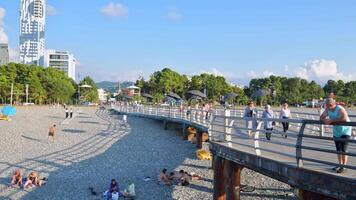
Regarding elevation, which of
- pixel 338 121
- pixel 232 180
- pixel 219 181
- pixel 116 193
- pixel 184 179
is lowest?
pixel 116 193

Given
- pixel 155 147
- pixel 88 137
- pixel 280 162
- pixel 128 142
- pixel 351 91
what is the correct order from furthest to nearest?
pixel 351 91 < pixel 88 137 < pixel 128 142 < pixel 155 147 < pixel 280 162

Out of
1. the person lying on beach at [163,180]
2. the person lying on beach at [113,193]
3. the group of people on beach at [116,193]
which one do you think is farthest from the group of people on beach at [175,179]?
the person lying on beach at [113,193]

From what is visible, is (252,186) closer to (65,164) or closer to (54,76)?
(65,164)

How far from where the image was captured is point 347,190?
588cm

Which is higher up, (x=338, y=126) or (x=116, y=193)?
(x=338, y=126)

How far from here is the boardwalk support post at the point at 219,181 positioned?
1112cm

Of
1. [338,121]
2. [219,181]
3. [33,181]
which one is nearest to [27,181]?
[33,181]

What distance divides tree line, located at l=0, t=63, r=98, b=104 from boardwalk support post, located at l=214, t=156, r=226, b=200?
3897 inches

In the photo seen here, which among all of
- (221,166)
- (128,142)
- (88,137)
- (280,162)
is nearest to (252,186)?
(221,166)

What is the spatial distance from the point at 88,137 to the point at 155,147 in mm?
7653

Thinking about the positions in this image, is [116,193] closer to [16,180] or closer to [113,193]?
[113,193]

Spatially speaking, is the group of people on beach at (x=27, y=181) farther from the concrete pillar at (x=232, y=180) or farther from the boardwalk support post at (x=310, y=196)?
the boardwalk support post at (x=310, y=196)

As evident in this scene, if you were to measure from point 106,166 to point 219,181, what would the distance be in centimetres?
971

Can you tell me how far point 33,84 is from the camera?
108 m
